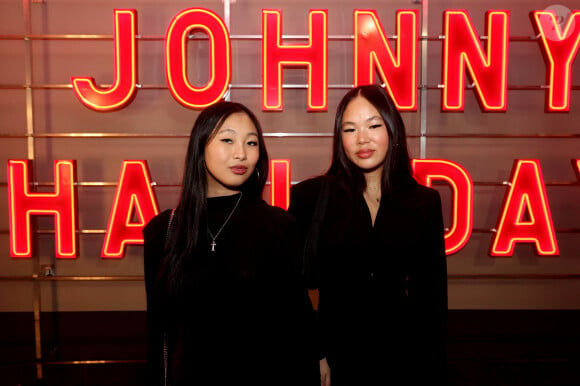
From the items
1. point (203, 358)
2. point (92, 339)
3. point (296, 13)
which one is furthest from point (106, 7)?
point (203, 358)

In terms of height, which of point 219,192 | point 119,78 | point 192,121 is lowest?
point 219,192

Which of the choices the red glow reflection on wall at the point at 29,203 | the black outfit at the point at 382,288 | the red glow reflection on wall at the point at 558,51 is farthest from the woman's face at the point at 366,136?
the red glow reflection on wall at the point at 29,203

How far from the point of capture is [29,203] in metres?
2.66

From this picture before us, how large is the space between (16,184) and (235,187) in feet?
6.75

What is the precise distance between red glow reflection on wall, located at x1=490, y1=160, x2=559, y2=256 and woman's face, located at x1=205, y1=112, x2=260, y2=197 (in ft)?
6.89

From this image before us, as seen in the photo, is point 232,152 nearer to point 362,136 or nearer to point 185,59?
point 362,136

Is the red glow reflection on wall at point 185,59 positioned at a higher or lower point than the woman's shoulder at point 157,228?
higher

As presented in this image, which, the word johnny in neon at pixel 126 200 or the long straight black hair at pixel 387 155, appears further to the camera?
the word johnny in neon at pixel 126 200

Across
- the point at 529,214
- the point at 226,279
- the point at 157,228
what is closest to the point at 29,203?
the point at 157,228

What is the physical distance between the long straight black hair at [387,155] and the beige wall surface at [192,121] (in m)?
1.67

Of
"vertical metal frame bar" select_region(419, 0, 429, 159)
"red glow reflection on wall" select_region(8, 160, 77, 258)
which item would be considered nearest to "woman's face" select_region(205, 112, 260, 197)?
"red glow reflection on wall" select_region(8, 160, 77, 258)

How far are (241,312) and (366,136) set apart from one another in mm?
715

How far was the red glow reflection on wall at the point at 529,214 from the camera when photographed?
2.70 metres

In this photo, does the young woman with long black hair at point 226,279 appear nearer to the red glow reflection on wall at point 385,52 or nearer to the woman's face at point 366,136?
the woman's face at point 366,136
